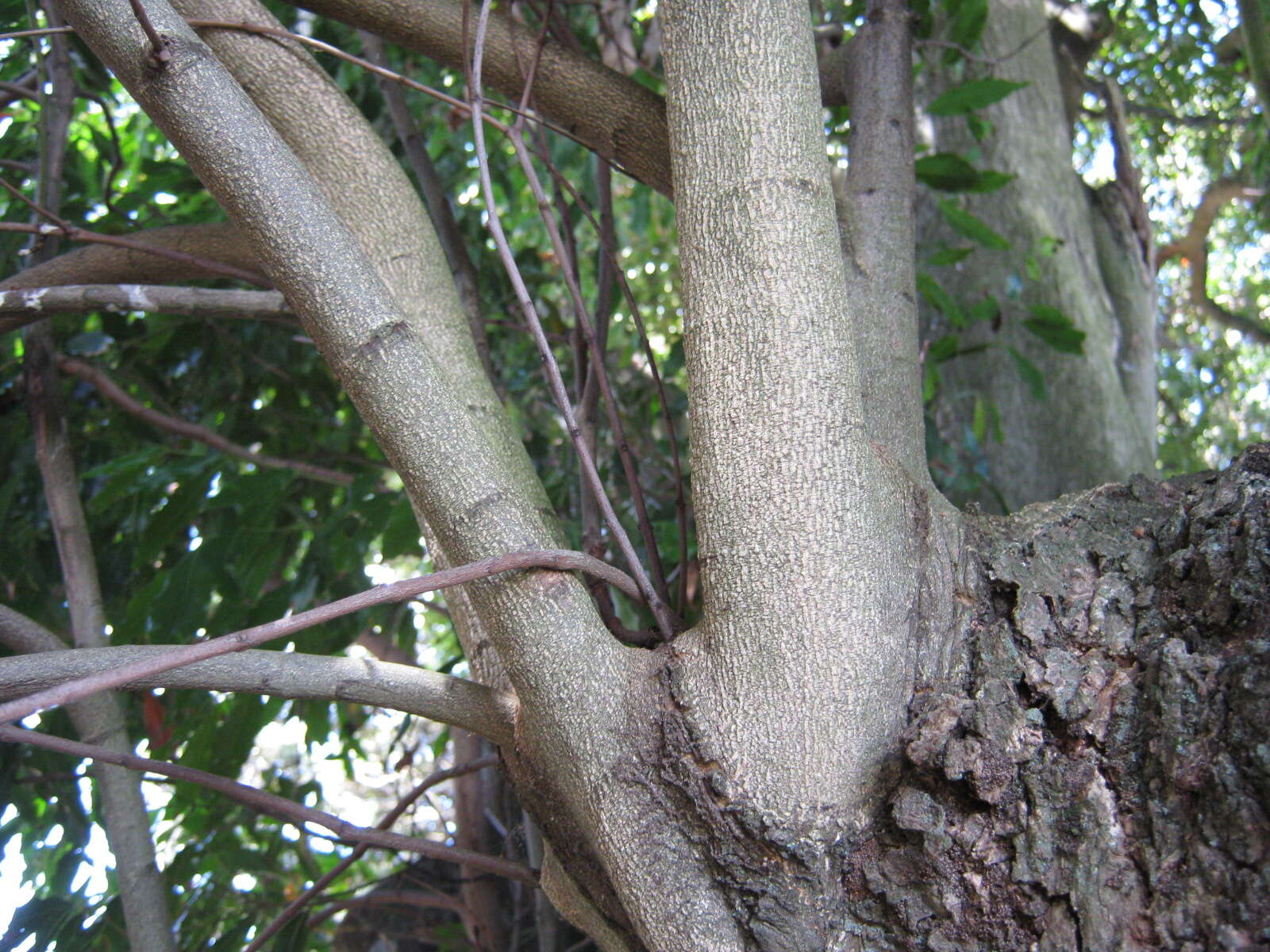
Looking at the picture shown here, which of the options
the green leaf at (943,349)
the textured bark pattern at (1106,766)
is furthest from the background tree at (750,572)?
the green leaf at (943,349)

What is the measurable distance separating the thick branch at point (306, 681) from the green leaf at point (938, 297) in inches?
53.4

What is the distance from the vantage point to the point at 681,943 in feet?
3.00

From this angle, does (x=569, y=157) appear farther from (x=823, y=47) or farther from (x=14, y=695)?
(x=14, y=695)

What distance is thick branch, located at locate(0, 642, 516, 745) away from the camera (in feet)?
3.09

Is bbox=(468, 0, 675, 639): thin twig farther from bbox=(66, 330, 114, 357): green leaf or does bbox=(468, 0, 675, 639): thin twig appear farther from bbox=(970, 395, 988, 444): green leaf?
bbox=(66, 330, 114, 357): green leaf

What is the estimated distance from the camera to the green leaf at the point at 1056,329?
6.44 ft

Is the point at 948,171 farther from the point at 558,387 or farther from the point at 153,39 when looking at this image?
the point at 153,39

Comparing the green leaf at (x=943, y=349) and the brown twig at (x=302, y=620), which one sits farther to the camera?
the green leaf at (x=943, y=349)

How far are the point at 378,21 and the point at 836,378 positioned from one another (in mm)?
927

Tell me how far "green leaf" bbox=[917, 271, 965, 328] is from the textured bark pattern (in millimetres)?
1076

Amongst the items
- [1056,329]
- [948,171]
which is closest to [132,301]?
[948,171]

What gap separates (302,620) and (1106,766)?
2.33 ft

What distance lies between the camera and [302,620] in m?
0.79

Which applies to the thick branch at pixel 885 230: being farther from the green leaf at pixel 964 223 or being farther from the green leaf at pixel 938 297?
the green leaf at pixel 938 297
